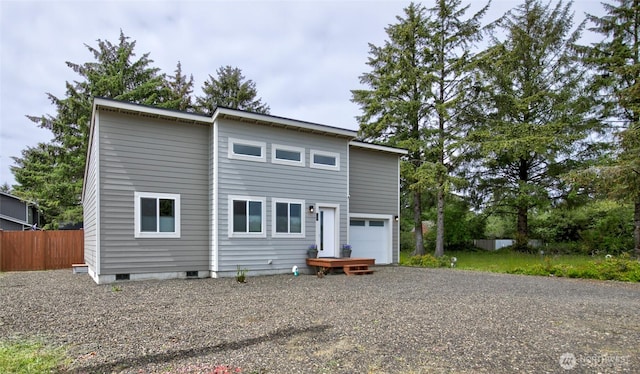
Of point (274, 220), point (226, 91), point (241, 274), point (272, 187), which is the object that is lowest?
point (241, 274)

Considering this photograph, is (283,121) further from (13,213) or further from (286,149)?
(13,213)

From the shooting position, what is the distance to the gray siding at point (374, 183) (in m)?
13.8

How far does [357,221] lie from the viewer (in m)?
14.0

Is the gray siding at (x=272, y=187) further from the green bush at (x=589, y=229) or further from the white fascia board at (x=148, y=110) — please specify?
the green bush at (x=589, y=229)

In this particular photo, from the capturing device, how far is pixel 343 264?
36.5 feet

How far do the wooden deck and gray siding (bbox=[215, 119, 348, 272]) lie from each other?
0.53 meters

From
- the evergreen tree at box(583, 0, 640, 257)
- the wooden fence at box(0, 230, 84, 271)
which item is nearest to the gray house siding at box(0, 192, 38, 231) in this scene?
the wooden fence at box(0, 230, 84, 271)

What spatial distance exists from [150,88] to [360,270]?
56.0ft

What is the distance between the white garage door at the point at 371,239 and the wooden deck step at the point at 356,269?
2.24 m

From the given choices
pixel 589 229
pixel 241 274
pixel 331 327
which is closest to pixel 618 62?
pixel 589 229

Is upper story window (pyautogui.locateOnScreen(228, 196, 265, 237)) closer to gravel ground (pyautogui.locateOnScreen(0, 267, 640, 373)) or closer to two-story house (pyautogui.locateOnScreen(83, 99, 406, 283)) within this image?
two-story house (pyautogui.locateOnScreen(83, 99, 406, 283))

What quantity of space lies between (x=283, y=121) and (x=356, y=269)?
4899mm

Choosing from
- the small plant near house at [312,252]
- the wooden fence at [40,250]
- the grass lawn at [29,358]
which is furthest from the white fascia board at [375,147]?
the wooden fence at [40,250]

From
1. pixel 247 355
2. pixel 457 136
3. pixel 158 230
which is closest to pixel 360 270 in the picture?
pixel 158 230
